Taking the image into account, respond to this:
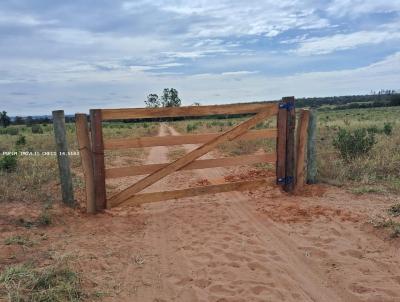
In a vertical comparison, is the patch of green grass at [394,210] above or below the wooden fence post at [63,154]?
below

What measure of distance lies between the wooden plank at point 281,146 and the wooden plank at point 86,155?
11.8ft

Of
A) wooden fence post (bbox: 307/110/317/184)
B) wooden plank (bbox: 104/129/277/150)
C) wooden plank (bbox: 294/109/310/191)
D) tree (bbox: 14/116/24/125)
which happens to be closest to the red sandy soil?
wooden plank (bbox: 294/109/310/191)

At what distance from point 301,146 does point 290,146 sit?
0.88ft

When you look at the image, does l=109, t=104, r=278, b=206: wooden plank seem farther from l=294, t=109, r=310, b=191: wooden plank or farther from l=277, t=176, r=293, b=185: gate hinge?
l=277, t=176, r=293, b=185: gate hinge

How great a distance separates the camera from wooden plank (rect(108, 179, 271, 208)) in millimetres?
6797

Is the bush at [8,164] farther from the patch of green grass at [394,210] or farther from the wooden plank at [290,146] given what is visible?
the patch of green grass at [394,210]

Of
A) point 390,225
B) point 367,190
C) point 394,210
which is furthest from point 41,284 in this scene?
point 367,190

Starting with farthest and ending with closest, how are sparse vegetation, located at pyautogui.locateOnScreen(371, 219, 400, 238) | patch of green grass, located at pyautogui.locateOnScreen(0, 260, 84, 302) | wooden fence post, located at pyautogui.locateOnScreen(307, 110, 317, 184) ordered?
wooden fence post, located at pyautogui.locateOnScreen(307, 110, 317, 184) → sparse vegetation, located at pyautogui.locateOnScreen(371, 219, 400, 238) → patch of green grass, located at pyautogui.locateOnScreen(0, 260, 84, 302)

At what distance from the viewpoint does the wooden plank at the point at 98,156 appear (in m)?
6.27

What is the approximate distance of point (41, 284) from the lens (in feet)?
11.9

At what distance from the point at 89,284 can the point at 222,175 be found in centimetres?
647

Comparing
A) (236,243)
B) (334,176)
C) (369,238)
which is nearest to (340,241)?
(369,238)

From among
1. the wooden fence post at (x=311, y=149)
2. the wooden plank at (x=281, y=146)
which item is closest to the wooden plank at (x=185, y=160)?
the wooden plank at (x=281, y=146)

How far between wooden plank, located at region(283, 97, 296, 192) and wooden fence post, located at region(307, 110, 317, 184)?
1.65 feet
